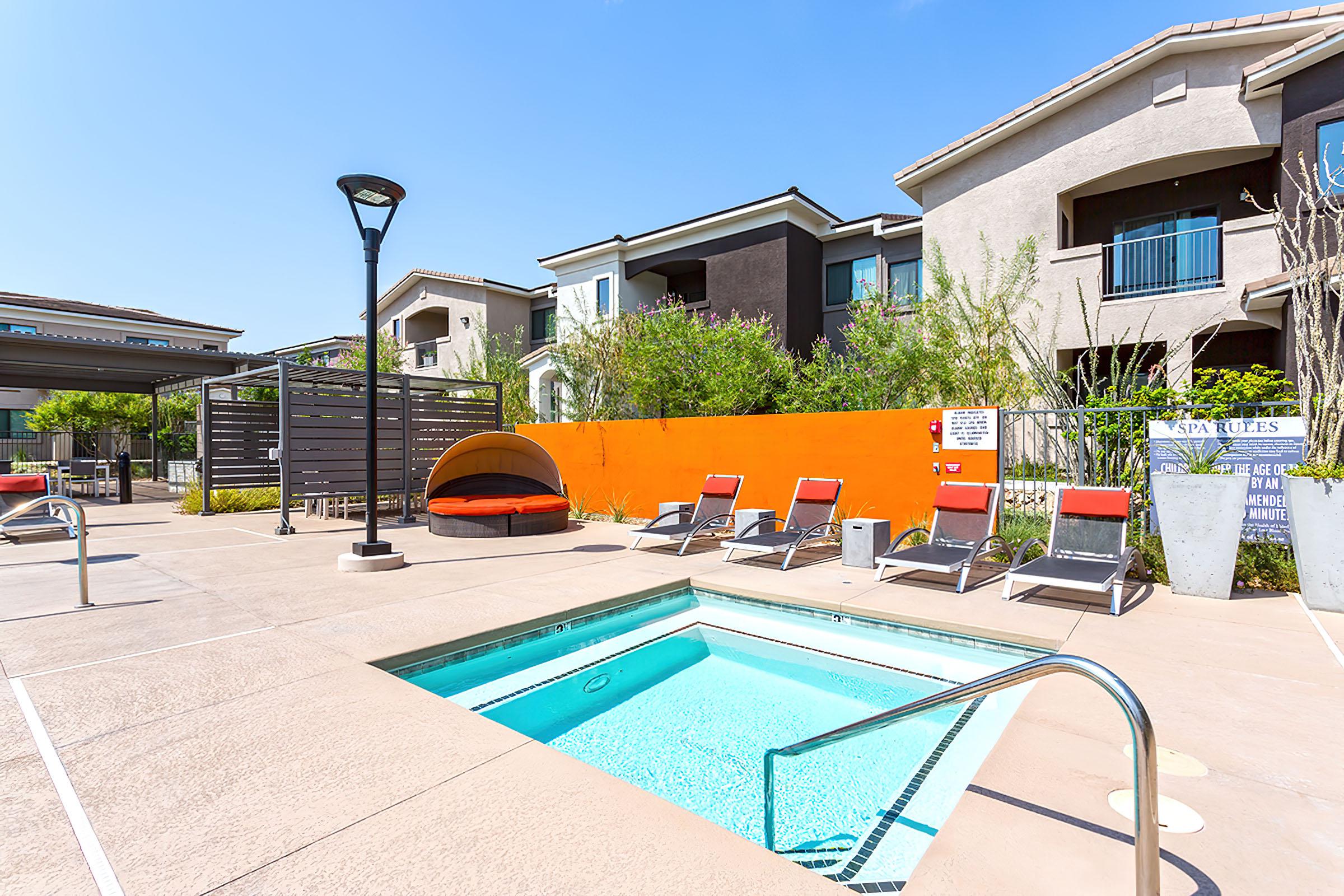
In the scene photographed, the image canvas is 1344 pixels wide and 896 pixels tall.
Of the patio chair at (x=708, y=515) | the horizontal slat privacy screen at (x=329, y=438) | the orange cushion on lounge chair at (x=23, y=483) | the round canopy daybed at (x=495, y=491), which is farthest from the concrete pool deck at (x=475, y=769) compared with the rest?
the horizontal slat privacy screen at (x=329, y=438)

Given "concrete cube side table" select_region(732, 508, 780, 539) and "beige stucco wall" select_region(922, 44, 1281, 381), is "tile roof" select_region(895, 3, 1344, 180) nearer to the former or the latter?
"beige stucco wall" select_region(922, 44, 1281, 381)

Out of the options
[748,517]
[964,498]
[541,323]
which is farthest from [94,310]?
[964,498]

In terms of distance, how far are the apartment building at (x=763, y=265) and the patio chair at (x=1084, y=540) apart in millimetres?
10163

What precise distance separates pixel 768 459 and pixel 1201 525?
5.75 metres

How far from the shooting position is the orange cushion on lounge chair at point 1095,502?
6531 mm

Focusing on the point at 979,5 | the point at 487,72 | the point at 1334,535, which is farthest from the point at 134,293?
the point at 1334,535

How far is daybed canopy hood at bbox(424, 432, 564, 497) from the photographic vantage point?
11633mm

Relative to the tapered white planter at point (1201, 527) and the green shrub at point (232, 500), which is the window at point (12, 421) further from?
the tapered white planter at point (1201, 527)

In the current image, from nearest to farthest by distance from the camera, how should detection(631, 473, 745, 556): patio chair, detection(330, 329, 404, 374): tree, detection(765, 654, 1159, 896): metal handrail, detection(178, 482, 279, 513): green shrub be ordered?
detection(765, 654, 1159, 896): metal handrail
detection(631, 473, 745, 556): patio chair
detection(178, 482, 279, 513): green shrub
detection(330, 329, 404, 374): tree

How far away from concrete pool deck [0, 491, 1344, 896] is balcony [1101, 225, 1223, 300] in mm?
9368

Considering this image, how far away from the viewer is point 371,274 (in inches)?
282

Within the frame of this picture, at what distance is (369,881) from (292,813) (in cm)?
63

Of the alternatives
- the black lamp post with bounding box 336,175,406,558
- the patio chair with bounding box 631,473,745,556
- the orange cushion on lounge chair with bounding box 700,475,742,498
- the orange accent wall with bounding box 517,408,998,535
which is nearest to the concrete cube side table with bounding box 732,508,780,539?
the patio chair with bounding box 631,473,745,556

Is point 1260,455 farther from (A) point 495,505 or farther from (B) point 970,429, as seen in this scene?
(A) point 495,505
